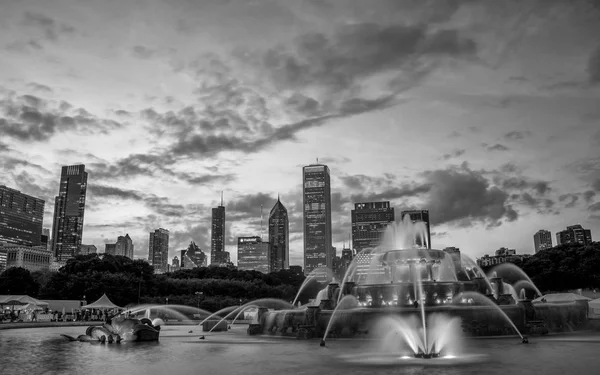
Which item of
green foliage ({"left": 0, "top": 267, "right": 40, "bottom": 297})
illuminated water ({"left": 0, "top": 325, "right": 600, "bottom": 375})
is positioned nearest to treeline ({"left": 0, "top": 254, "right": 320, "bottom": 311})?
green foliage ({"left": 0, "top": 267, "right": 40, "bottom": 297})

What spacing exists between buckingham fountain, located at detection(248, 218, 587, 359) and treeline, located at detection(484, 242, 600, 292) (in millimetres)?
47470

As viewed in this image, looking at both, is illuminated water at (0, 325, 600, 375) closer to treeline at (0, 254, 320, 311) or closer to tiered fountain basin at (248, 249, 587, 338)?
tiered fountain basin at (248, 249, 587, 338)

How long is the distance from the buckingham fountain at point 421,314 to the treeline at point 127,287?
183 ft

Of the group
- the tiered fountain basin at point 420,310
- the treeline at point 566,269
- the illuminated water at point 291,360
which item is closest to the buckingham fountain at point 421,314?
the tiered fountain basin at point 420,310

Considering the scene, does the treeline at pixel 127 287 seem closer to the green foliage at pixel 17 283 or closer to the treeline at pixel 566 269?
the green foliage at pixel 17 283

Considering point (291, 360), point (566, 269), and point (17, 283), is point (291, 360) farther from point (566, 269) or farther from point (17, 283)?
point (17, 283)

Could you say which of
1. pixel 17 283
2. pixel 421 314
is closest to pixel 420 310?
pixel 421 314

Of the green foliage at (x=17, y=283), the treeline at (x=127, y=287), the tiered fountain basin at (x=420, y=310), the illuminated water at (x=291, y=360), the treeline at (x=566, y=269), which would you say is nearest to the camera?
the illuminated water at (x=291, y=360)

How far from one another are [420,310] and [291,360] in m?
13.5

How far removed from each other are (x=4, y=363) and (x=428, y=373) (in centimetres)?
1670

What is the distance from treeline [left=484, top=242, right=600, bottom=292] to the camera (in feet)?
268

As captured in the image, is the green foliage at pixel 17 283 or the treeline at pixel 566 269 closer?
the treeline at pixel 566 269

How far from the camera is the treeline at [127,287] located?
89.7m

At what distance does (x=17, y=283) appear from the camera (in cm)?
10662
